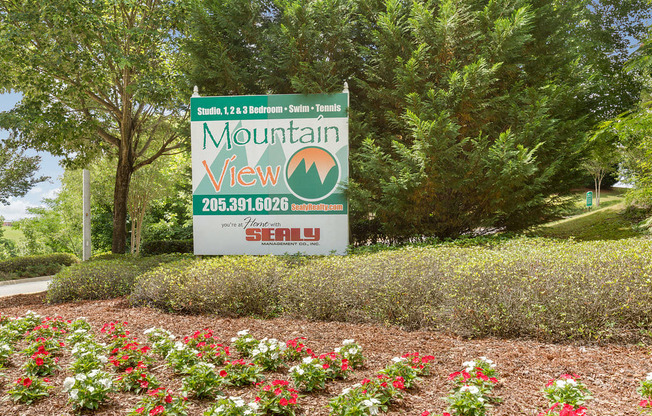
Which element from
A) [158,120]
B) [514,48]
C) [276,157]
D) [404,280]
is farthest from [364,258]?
[158,120]

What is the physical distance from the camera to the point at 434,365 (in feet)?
12.0

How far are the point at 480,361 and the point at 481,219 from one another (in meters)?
5.37

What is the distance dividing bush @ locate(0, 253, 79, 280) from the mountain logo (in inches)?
414

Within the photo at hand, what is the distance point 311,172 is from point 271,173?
714mm

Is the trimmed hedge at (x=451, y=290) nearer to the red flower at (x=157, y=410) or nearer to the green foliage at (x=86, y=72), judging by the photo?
the red flower at (x=157, y=410)

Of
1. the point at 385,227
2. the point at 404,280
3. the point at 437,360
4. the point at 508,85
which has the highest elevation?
the point at 508,85

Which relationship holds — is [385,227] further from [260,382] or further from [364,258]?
[260,382]

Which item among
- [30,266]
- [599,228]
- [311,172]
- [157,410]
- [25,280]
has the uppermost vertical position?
[311,172]

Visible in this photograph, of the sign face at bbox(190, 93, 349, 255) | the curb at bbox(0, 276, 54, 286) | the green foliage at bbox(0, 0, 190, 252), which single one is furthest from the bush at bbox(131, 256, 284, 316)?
the curb at bbox(0, 276, 54, 286)

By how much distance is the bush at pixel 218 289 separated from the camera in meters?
5.54

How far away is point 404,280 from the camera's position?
16.4ft

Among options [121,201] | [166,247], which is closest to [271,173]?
[121,201]

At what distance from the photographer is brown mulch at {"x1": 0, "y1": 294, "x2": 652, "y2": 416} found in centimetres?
299

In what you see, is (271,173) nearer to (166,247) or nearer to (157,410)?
(157,410)
